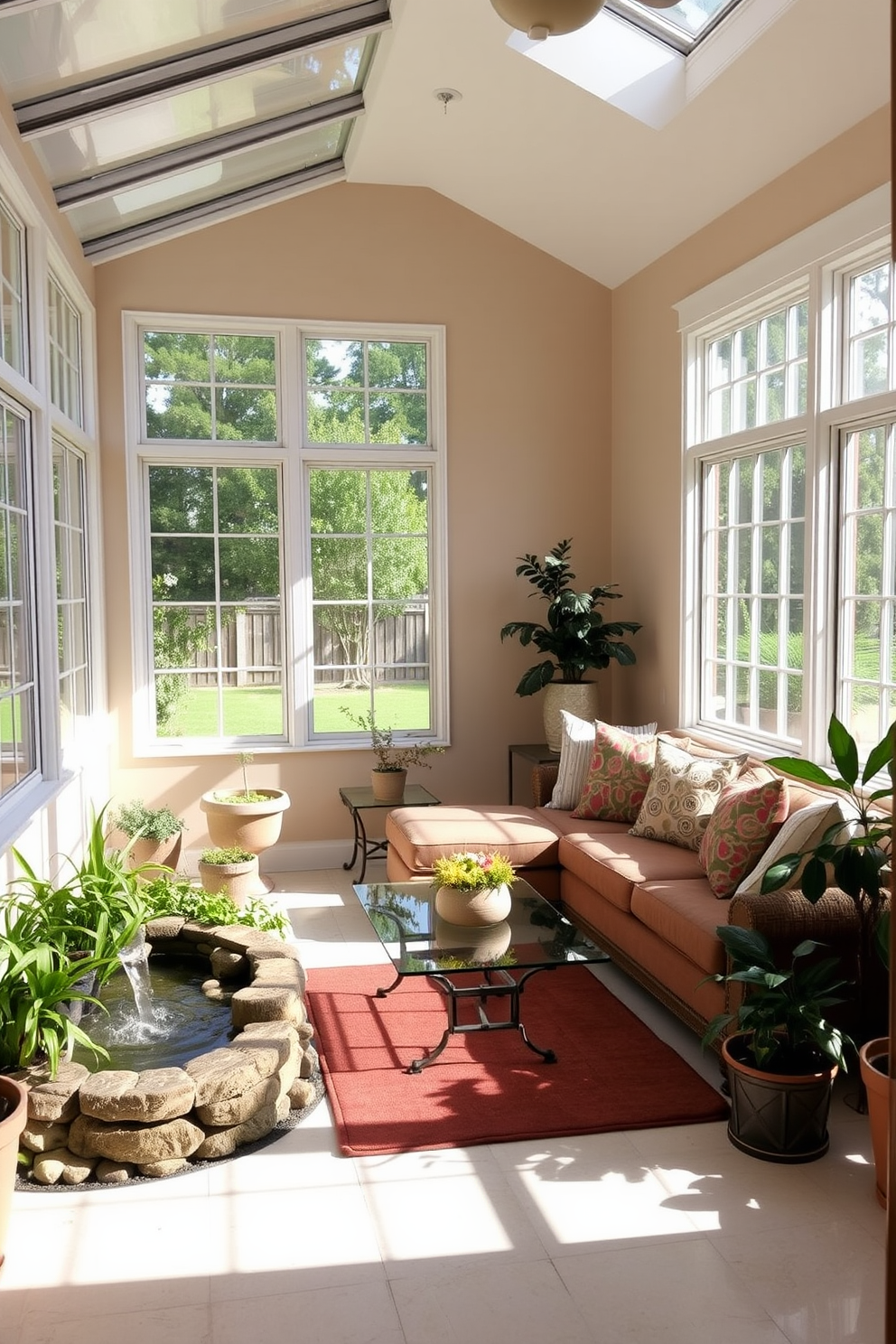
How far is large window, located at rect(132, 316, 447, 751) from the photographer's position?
6.25 meters

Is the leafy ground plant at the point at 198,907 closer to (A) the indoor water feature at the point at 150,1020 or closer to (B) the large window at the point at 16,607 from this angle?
(A) the indoor water feature at the point at 150,1020

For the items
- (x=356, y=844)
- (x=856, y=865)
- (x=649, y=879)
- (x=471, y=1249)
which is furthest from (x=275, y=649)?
(x=471, y=1249)

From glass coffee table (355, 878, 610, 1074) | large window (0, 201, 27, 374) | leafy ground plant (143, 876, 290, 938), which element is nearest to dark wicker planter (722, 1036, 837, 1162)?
glass coffee table (355, 878, 610, 1074)

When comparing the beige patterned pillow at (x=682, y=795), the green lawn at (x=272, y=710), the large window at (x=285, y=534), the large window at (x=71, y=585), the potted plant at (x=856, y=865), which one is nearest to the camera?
the potted plant at (x=856, y=865)

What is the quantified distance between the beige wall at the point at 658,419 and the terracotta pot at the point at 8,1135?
13.2 feet

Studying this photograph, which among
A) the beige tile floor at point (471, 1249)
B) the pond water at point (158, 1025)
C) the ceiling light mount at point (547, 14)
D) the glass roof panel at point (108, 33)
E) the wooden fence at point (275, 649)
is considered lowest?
the beige tile floor at point (471, 1249)

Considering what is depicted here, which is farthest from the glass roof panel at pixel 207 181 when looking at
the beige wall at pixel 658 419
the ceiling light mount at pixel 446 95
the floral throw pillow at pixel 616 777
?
the floral throw pillow at pixel 616 777

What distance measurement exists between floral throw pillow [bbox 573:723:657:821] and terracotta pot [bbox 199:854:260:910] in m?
1.68

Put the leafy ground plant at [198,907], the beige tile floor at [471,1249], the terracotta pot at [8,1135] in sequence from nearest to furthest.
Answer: the beige tile floor at [471,1249]
the terracotta pot at [8,1135]
the leafy ground plant at [198,907]

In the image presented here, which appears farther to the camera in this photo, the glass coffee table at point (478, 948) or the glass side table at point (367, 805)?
the glass side table at point (367, 805)

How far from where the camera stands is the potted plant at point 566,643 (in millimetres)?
6062

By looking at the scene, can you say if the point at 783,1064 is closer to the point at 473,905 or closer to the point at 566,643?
the point at 473,905

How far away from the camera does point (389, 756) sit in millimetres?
6449

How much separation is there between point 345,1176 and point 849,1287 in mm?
1323
